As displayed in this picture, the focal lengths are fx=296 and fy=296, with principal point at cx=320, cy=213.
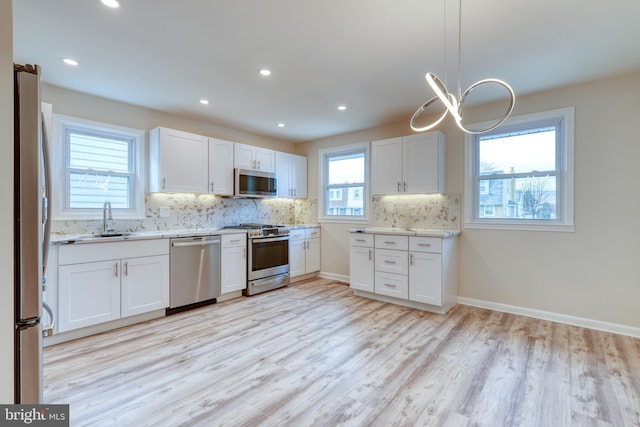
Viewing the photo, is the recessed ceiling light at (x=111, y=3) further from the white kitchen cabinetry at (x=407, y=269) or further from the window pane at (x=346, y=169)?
the window pane at (x=346, y=169)

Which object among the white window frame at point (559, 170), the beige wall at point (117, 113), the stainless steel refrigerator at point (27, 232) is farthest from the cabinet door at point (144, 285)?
the white window frame at point (559, 170)

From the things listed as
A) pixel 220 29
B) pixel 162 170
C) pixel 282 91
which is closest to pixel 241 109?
pixel 282 91

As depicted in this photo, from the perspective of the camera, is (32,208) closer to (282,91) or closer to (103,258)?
(103,258)

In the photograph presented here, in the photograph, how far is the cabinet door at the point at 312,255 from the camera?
5.09m

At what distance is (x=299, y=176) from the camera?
17.8 feet

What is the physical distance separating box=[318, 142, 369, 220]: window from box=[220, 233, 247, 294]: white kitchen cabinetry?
1.71 meters

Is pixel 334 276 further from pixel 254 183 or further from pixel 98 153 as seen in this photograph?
pixel 98 153

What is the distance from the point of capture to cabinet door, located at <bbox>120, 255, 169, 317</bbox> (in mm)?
3045

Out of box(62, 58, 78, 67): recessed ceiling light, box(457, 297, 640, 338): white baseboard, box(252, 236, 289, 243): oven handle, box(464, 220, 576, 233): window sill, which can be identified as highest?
box(62, 58, 78, 67): recessed ceiling light

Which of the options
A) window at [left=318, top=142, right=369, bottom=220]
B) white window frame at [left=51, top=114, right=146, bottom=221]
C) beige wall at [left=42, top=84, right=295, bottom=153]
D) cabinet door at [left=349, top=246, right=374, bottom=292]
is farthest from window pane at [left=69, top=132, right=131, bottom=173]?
cabinet door at [left=349, top=246, right=374, bottom=292]

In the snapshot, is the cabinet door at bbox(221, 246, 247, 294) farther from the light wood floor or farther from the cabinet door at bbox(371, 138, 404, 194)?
the cabinet door at bbox(371, 138, 404, 194)

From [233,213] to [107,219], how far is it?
1717mm

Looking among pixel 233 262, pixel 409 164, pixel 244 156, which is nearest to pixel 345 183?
pixel 409 164

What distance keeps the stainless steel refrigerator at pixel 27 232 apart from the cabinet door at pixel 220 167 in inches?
117
